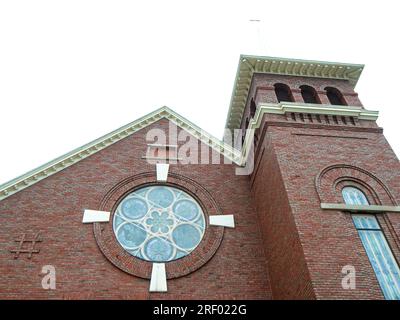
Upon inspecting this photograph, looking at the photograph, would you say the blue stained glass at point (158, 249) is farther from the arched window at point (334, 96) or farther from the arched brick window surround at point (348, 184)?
the arched window at point (334, 96)

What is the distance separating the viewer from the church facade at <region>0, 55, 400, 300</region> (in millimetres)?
9477

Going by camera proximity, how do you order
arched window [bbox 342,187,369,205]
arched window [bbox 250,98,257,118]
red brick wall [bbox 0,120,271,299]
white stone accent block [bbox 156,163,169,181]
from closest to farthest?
red brick wall [bbox 0,120,271,299] → arched window [bbox 342,187,369,205] → white stone accent block [bbox 156,163,169,181] → arched window [bbox 250,98,257,118]

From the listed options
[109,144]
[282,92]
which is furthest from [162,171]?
[282,92]

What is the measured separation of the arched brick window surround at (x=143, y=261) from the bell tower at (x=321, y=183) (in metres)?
1.57

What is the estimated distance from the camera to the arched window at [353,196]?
33.9 ft

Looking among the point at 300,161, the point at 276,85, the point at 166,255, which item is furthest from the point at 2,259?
the point at 276,85

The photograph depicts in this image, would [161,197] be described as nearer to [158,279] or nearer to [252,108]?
[158,279]

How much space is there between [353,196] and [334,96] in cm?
514

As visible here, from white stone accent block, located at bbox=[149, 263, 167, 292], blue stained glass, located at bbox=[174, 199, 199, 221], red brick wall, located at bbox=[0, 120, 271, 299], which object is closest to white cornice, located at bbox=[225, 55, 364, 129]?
red brick wall, located at bbox=[0, 120, 271, 299]

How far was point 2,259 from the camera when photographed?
10250 mm

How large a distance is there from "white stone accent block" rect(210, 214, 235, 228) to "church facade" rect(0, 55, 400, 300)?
0.10ft

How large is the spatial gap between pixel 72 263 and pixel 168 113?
21.9 ft

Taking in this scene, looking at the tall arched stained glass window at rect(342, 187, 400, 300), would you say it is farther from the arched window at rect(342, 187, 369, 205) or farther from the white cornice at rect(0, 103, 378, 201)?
the white cornice at rect(0, 103, 378, 201)
